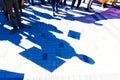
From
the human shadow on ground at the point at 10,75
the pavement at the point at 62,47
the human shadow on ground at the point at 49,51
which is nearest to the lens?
the human shadow on ground at the point at 10,75

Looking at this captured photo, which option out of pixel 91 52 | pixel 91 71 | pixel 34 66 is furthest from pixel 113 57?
pixel 34 66

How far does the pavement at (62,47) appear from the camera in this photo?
4230mm

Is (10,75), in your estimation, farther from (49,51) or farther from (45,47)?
(45,47)

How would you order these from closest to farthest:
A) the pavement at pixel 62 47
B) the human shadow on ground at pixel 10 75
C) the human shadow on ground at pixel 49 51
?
the human shadow on ground at pixel 10 75 < the pavement at pixel 62 47 < the human shadow on ground at pixel 49 51

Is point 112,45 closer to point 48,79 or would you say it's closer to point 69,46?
point 69,46

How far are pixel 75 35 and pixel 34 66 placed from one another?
2.16 meters

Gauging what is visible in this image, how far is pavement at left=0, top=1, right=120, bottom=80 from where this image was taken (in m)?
4.23

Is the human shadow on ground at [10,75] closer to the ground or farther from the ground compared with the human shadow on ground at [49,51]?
closer to the ground

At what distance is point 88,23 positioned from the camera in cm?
712

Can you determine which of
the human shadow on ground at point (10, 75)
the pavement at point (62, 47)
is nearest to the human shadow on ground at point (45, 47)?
the pavement at point (62, 47)

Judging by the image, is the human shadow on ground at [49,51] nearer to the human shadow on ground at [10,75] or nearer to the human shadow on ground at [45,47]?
the human shadow on ground at [45,47]

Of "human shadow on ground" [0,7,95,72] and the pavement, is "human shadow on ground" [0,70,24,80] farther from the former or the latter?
"human shadow on ground" [0,7,95,72]

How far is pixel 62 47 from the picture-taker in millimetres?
5336

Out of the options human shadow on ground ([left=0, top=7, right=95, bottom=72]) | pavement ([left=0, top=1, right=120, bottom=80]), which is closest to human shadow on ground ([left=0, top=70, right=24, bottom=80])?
pavement ([left=0, top=1, right=120, bottom=80])
